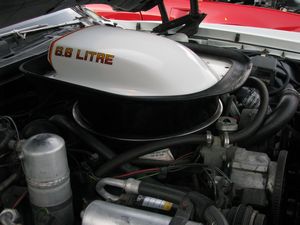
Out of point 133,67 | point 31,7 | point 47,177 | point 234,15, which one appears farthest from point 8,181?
point 234,15

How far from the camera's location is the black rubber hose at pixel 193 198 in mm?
885

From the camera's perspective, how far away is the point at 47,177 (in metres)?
0.91

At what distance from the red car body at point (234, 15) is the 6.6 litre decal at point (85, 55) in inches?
66.9

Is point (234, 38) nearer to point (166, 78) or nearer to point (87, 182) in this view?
point (166, 78)

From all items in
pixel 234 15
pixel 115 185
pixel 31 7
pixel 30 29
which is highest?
pixel 31 7

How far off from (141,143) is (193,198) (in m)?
0.24

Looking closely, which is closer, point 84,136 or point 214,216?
point 214,216

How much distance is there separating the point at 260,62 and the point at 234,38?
2.11 feet

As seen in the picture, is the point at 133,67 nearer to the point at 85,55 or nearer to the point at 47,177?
the point at 85,55

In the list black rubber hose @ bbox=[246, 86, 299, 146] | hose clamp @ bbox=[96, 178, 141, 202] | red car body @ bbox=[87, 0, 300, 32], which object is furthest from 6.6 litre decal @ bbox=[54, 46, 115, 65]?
red car body @ bbox=[87, 0, 300, 32]

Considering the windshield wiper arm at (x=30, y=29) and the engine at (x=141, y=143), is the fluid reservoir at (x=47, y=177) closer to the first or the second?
the engine at (x=141, y=143)

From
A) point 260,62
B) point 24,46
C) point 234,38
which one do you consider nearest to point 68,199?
point 24,46

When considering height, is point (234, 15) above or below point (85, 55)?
below

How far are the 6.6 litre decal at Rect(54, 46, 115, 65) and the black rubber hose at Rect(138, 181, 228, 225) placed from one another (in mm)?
360
